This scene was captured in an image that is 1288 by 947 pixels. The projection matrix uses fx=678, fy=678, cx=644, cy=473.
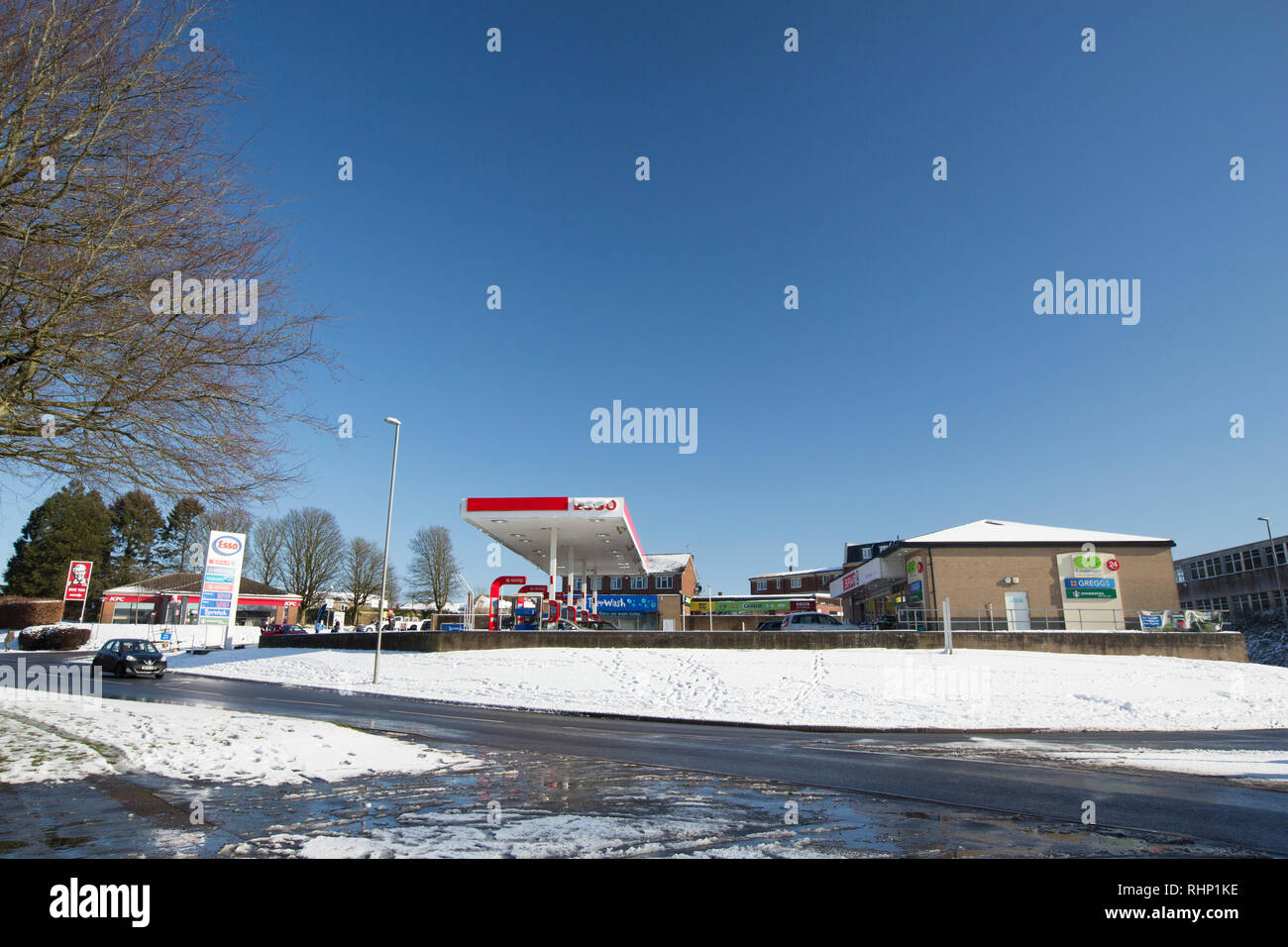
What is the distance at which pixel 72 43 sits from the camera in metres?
6.41

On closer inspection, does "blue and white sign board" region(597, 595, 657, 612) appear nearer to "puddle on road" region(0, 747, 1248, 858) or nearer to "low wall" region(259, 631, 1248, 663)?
"low wall" region(259, 631, 1248, 663)

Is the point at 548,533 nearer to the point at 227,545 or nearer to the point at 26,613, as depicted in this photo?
the point at 227,545

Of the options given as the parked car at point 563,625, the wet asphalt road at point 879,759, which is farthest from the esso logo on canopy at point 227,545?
the wet asphalt road at point 879,759

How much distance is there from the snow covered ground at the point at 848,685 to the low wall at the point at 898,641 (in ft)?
2.29

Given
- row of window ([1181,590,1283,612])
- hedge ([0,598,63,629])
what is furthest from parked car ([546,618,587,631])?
hedge ([0,598,63,629])

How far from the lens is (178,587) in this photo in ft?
226

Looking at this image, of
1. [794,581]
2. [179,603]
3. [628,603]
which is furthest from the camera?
[794,581]

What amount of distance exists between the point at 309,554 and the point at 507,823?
66538 mm

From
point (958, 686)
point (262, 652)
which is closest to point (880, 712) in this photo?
point (958, 686)

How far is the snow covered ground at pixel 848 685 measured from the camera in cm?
1634

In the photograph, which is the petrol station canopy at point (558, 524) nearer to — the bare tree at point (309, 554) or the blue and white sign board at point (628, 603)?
the blue and white sign board at point (628, 603)

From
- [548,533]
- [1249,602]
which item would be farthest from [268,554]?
[1249,602]

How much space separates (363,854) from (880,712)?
14.8m
